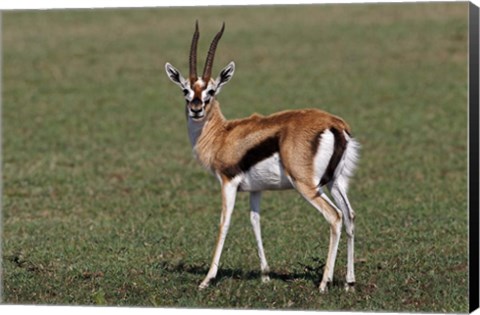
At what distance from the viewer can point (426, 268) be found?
9.12 m

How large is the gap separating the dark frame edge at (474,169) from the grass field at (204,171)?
0.59 feet

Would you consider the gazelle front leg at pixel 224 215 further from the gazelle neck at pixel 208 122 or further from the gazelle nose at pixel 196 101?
the gazelle nose at pixel 196 101

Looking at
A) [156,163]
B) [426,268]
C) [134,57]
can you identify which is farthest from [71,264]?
[134,57]

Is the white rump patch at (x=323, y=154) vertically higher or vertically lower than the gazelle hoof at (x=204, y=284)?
higher

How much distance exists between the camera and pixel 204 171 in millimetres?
15273

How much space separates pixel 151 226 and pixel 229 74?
138 inches

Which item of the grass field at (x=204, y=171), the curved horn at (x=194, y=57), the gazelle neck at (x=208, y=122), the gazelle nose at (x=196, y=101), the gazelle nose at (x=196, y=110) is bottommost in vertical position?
the grass field at (x=204, y=171)

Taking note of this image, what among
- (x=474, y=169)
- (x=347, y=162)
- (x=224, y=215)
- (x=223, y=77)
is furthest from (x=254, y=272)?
(x=474, y=169)

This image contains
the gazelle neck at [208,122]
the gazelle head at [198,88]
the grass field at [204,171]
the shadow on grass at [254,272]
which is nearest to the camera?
the gazelle head at [198,88]

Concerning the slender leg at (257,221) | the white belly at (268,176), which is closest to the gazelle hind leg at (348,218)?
the white belly at (268,176)

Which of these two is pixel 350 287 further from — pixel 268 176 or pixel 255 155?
pixel 255 155

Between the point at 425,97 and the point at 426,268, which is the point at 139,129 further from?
the point at 426,268

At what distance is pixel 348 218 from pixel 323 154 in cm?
53

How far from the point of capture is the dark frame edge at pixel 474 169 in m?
8.09
